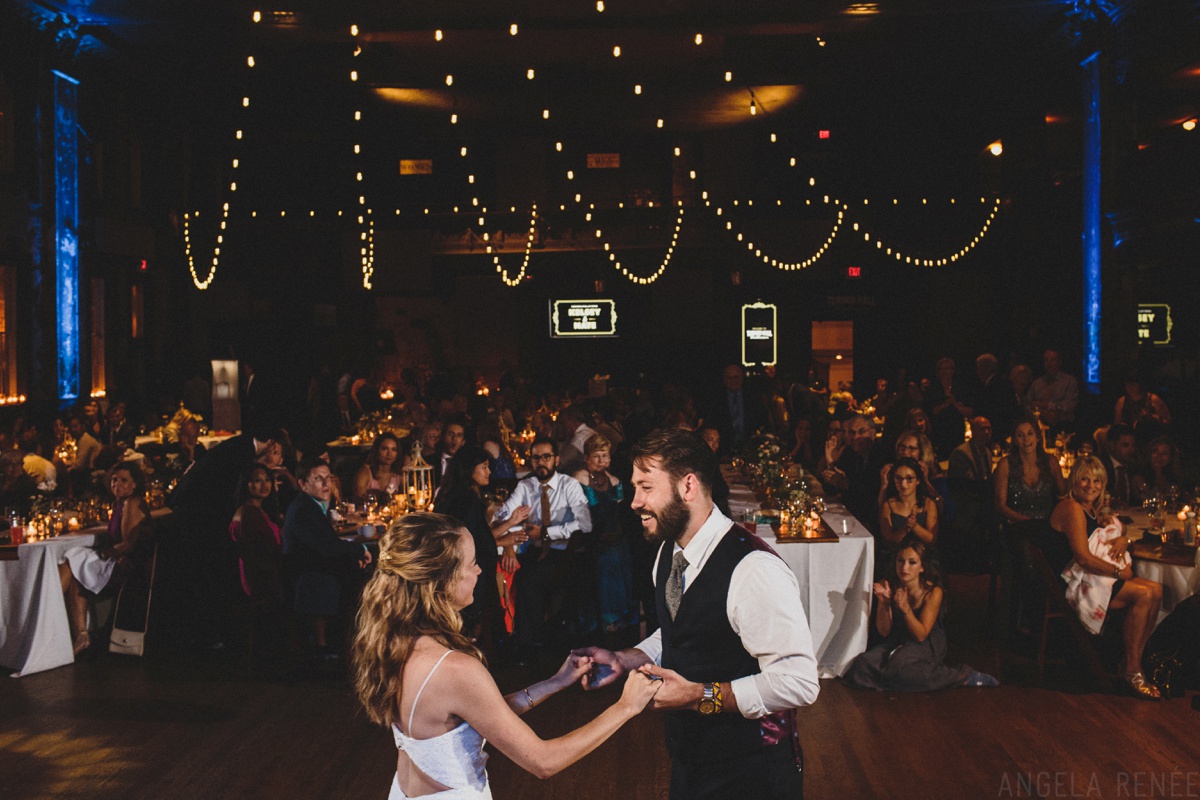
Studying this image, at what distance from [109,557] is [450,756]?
4.26 meters

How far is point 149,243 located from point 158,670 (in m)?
10.5

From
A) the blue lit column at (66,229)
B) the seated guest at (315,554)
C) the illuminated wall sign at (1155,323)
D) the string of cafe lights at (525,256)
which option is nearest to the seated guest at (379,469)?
the seated guest at (315,554)

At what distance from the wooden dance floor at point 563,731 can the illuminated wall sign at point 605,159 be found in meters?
14.7

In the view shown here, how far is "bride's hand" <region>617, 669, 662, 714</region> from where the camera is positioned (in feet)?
6.53

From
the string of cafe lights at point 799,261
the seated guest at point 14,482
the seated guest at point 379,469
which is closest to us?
the seated guest at point 14,482

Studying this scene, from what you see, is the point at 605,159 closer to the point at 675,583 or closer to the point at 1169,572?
the point at 1169,572

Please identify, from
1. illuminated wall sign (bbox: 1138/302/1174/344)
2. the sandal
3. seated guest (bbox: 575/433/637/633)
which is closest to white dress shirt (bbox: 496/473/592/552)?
seated guest (bbox: 575/433/637/633)

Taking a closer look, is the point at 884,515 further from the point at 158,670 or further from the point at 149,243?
the point at 149,243

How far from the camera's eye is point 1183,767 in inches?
161

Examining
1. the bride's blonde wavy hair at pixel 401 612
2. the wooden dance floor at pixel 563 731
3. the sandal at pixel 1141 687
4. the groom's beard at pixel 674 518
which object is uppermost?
the groom's beard at pixel 674 518

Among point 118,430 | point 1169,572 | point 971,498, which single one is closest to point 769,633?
point 1169,572

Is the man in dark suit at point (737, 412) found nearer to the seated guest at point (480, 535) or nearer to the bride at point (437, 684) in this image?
the seated guest at point (480, 535)

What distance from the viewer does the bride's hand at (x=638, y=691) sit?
1.99 metres

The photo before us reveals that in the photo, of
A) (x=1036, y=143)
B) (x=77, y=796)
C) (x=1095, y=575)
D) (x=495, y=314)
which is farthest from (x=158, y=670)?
(x=495, y=314)
